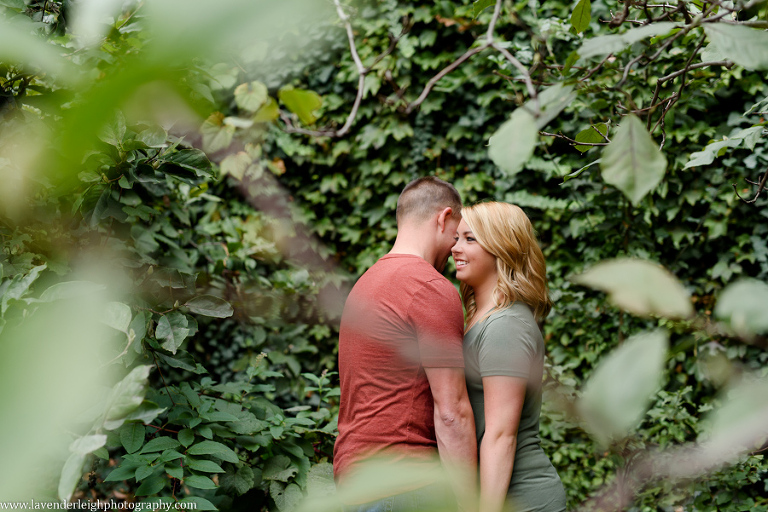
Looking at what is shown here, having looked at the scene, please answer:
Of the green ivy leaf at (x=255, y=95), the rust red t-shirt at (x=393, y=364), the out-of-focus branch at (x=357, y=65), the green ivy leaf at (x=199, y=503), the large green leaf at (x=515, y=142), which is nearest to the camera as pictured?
the large green leaf at (x=515, y=142)

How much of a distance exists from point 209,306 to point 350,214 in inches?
110

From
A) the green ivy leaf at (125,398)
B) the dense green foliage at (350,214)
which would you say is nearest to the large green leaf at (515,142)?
the dense green foliage at (350,214)

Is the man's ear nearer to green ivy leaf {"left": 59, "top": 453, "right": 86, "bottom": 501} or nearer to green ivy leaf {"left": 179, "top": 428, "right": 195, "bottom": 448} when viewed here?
green ivy leaf {"left": 179, "top": 428, "right": 195, "bottom": 448}

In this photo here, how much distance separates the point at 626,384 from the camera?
0.90 feet

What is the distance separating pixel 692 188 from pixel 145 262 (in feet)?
10.2

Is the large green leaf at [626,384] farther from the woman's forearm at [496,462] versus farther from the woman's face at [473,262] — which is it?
the woman's face at [473,262]

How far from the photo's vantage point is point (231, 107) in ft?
15.3

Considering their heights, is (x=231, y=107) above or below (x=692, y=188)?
above

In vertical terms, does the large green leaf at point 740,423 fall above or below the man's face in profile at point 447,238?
above

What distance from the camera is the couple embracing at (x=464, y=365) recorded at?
5.53 feet

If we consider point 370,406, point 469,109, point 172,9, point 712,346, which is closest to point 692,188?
point 712,346

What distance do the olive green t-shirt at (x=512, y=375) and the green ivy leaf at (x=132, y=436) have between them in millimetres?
1128

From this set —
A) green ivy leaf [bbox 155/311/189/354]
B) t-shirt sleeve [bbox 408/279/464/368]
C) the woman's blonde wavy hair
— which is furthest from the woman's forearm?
green ivy leaf [bbox 155/311/189/354]

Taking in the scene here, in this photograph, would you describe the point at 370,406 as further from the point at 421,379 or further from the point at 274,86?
the point at 274,86
